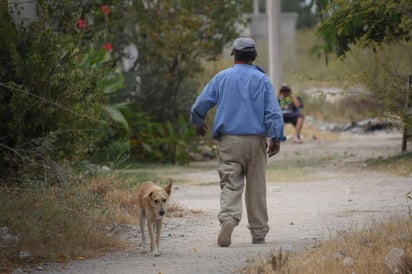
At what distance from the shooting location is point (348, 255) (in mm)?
8531

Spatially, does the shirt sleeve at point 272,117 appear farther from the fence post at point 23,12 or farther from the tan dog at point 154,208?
the fence post at point 23,12

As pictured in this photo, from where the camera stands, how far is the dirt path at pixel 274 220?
9234 mm

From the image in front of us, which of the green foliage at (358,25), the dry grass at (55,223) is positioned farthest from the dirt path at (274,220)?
the green foliage at (358,25)

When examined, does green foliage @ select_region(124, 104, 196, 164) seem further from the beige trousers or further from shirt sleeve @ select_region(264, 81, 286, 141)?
shirt sleeve @ select_region(264, 81, 286, 141)

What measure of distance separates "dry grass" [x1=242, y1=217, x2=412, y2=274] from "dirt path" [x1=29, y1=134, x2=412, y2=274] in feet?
1.47

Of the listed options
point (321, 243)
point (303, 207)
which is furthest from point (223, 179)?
point (303, 207)

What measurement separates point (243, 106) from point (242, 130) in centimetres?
25

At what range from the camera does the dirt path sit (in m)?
9.23

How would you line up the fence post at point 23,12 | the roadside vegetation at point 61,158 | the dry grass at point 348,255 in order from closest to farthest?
1. the dry grass at point 348,255
2. the roadside vegetation at point 61,158
3. the fence post at point 23,12

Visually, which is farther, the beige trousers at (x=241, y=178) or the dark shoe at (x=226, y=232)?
the beige trousers at (x=241, y=178)

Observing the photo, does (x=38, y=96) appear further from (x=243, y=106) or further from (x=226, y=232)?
(x=226, y=232)

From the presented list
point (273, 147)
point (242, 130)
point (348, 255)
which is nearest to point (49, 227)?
point (242, 130)

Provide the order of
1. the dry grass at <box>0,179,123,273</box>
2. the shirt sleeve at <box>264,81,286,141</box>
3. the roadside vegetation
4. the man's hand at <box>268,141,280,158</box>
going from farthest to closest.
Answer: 1. the man's hand at <box>268,141,280,158</box>
2. the shirt sleeve at <box>264,81,286,141</box>
3. the roadside vegetation
4. the dry grass at <box>0,179,123,273</box>

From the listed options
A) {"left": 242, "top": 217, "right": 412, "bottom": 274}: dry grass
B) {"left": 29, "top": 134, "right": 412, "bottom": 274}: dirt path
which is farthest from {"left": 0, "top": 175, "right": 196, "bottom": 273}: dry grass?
{"left": 242, "top": 217, "right": 412, "bottom": 274}: dry grass
